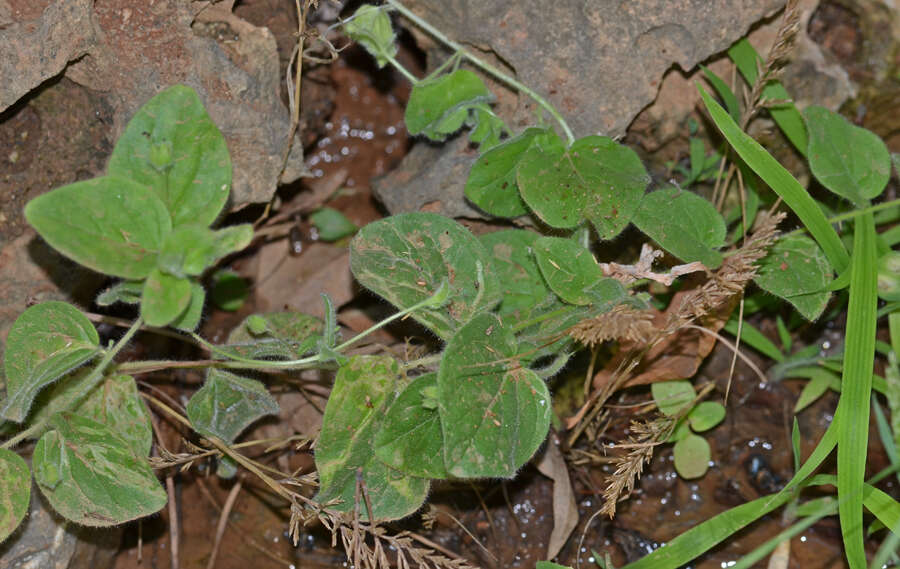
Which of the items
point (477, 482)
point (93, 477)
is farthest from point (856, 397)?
point (93, 477)

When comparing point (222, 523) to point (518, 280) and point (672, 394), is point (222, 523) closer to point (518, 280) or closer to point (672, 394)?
point (518, 280)

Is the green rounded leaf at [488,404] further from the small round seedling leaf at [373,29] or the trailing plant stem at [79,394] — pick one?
the small round seedling leaf at [373,29]

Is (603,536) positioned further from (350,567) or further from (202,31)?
(202,31)

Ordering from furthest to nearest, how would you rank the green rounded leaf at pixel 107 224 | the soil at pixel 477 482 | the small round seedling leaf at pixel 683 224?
1. the soil at pixel 477 482
2. the small round seedling leaf at pixel 683 224
3. the green rounded leaf at pixel 107 224

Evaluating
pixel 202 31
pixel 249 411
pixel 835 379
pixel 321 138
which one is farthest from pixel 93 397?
pixel 835 379

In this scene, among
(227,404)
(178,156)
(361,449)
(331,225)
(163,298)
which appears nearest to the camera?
(163,298)

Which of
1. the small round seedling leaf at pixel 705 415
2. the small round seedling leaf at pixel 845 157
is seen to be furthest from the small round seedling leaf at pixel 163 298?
the small round seedling leaf at pixel 845 157
